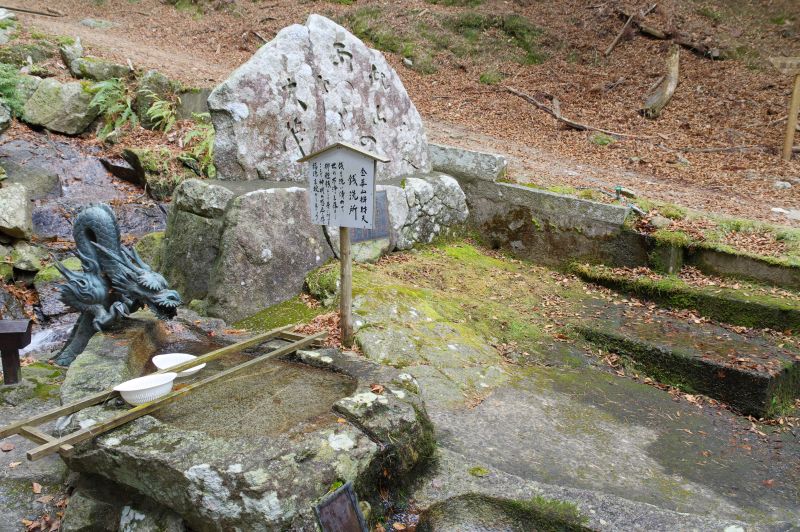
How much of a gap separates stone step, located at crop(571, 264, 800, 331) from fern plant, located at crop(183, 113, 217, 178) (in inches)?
284

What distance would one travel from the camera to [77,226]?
470 centimetres

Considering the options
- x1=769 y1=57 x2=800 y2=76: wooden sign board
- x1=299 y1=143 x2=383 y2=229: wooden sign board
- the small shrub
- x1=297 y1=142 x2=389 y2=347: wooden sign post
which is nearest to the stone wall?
x1=297 y1=142 x2=389 y2=347: wooden sign post

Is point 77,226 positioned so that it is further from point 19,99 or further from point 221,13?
point 221,13

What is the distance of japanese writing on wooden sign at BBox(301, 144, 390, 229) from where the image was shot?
4.93 metres

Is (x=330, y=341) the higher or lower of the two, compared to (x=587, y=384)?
higher

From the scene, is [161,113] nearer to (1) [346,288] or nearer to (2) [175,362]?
(1) [346,288]

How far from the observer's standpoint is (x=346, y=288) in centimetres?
527

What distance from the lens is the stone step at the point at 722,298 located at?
6.29 meters

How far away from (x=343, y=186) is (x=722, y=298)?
178 inches

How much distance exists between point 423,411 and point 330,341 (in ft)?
6.07

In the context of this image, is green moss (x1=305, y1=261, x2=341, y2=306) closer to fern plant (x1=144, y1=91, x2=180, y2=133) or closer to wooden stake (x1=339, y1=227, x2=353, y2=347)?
wooden stake (x1=339, y1=227, x2=353, y2=347)

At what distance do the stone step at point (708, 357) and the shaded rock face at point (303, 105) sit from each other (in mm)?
3846

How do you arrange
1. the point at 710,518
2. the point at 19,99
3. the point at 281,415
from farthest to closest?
the point at 19,99, the point at 281,415, the point at 710,518

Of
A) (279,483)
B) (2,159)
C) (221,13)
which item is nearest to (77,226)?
(279,483)
